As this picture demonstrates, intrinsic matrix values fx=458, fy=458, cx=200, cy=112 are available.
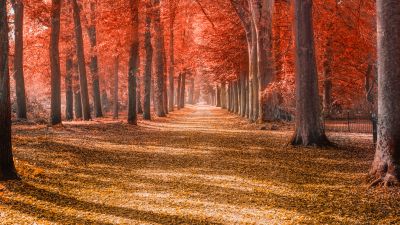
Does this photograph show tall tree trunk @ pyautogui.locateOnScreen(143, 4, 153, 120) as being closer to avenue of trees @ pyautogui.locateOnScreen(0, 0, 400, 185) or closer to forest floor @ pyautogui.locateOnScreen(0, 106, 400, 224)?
avenue of trees @ pyautogui.locateOnScreen(0, 0, 400, 185)

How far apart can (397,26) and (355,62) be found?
67.2ft

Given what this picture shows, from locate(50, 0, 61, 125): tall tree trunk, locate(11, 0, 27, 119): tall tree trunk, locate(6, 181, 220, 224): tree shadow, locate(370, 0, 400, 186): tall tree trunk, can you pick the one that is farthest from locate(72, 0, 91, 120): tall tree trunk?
locate(370, 0, 400, 186): tall tree trunk

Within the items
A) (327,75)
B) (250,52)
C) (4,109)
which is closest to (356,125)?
(327,75)

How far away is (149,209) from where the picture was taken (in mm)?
7488

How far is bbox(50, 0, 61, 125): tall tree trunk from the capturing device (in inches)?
Answer: 849

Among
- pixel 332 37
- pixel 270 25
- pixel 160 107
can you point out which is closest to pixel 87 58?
pixel 160 107

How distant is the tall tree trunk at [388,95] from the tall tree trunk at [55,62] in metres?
16.0

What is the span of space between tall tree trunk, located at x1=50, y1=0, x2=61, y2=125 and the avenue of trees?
48 mm

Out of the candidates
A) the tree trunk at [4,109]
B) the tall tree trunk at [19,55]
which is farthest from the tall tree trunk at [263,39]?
the tree trunk at [4,109]

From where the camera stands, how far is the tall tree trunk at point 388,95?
9.02 meters

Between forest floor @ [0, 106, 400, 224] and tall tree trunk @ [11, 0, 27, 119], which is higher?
tall tree trunk @ [11, 0, 27, 119]

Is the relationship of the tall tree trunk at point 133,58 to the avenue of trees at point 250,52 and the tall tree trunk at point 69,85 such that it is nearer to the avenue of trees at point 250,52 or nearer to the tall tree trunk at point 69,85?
the avenue of trees at point 250,52

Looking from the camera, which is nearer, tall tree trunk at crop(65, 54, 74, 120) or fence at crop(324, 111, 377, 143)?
fence at crop(324, 111, 377, 143)

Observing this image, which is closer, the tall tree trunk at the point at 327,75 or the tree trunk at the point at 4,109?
the tree trunk at the point at 4,109
